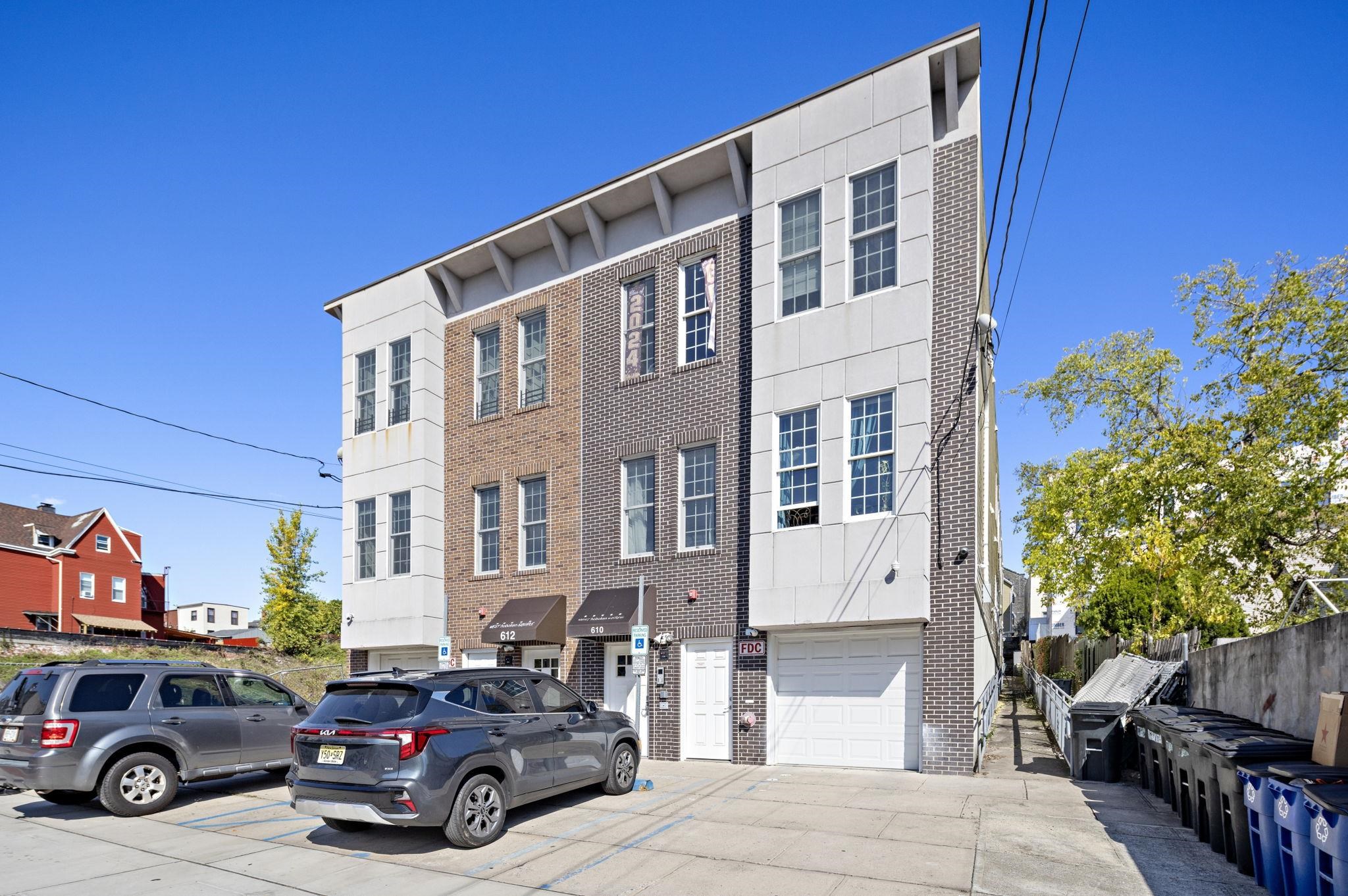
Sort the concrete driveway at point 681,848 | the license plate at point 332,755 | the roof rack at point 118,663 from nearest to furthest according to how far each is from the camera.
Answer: the concrete driveway at point 681,848, the license plate at point 332,755, the roof rack at point 118,663

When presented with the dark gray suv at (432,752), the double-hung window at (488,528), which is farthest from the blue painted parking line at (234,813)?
the double-hung window at (488,528)

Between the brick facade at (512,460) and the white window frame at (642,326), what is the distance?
118 cm

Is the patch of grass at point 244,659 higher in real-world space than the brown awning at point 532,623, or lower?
lower

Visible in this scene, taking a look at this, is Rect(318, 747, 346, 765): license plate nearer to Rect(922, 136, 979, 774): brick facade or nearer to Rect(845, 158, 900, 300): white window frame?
Rect(922, 136, 979, 774): brick facade

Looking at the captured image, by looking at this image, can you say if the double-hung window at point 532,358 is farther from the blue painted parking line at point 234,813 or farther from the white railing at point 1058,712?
the white railing at point 1058,712

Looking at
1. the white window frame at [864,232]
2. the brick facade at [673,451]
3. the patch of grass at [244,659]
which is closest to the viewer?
the white window frame at [864,232]

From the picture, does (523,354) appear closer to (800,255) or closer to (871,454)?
(800,255)

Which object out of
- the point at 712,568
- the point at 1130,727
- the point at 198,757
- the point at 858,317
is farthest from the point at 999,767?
the point at 198,757

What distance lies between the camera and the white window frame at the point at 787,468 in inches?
581

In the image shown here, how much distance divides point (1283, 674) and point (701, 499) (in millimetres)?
9363

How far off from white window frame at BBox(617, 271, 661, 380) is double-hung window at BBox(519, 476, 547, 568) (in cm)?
316

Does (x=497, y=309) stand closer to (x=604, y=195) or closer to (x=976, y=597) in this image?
(x=604, y=195)

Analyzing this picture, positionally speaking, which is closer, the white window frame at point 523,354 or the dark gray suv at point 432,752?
the dark gray suv at point 432,752

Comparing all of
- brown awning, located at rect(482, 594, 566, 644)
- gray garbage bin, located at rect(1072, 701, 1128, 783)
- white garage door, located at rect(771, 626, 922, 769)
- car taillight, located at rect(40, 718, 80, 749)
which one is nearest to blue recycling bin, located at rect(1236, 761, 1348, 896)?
gray garbage bin, located at rect(1072, 701, 1128, 783)
